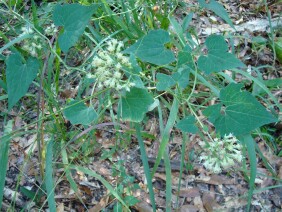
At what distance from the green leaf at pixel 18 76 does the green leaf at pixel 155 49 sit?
1.10 ft

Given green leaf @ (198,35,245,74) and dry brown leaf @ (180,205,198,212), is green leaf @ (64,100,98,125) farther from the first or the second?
dry brown leaf @ (180,205,198,212)

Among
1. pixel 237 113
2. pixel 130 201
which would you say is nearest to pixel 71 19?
pixel 237 113

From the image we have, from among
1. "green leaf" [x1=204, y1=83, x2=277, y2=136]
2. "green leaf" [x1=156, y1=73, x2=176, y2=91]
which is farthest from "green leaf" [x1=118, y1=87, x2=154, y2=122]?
"green leaf" [x1=204, y1=83, x2=277, y2=136]

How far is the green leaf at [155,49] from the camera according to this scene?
1.31 meters

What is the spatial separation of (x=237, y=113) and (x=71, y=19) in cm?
60

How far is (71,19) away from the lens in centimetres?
128

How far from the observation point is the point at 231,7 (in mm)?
2520

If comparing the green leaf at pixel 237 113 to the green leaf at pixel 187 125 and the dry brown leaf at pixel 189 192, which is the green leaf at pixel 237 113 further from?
the dry brown leaf at pixel 189 192

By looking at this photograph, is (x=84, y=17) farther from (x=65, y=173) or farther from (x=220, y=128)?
(x=65, y=173)

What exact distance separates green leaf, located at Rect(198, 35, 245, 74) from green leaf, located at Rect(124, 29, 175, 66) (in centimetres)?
11

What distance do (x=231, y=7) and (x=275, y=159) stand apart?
3.69 feet

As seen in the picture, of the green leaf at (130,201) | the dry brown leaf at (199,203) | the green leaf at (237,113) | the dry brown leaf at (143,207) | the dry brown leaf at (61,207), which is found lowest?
the dry brown leaf at (199,203)

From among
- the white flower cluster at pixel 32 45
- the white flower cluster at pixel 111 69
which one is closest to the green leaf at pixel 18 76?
the white flower cluster at pixel 32 45

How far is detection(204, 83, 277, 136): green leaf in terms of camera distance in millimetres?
1237
